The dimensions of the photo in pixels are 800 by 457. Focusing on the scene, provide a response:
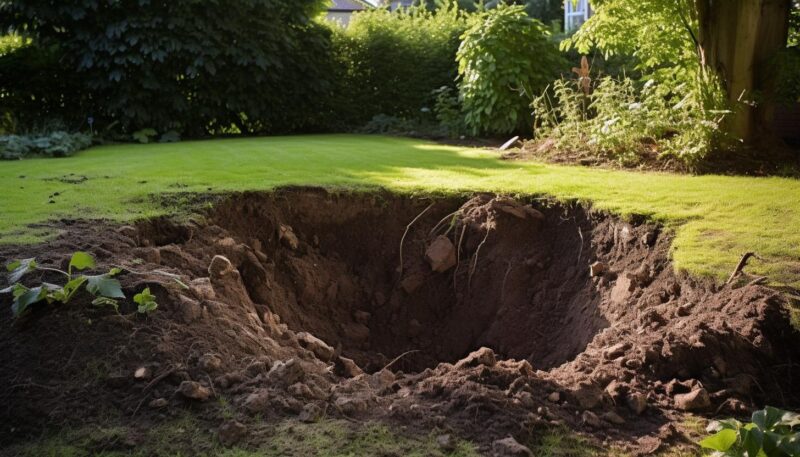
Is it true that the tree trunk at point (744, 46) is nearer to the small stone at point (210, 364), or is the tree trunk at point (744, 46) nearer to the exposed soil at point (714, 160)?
the exposed soil at point (714, 160)

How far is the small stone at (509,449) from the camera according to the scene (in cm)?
278

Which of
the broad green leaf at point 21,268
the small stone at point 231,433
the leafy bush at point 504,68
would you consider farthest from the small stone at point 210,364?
the leafy bush at point 504,68

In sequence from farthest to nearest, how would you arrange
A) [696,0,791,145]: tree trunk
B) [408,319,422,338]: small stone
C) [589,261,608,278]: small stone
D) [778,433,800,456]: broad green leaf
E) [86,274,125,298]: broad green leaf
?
[696,0,791,145]: tree trunk < [408,319,422,338]: small stone < [589,261,608,278]: small stone < [86,274,125,298]: broad green leaf < [778,433,800,456]: broad green leaf

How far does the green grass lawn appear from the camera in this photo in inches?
192

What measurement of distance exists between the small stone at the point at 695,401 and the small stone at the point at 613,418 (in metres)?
0.30

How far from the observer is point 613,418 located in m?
3.13

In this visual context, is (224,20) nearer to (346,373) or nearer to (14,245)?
(14,245)

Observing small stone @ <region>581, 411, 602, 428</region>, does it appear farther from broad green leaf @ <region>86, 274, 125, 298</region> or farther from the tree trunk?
the tree trunk

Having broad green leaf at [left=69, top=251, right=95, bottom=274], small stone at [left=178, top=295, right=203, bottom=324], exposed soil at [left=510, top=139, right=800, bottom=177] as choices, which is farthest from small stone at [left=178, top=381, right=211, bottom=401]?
exposed soil at [left=510, top=139, right=800, bottom=177]

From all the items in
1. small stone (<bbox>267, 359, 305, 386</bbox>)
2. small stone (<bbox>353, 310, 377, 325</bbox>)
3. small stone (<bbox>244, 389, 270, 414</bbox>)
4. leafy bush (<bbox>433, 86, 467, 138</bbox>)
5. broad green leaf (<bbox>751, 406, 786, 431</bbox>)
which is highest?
leafy bush (<bbox>433, 86, 467, 138</bbox>)

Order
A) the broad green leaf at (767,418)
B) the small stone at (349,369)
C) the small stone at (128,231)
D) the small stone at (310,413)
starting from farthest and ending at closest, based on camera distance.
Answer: the small stone at (128,231) < the small stone at (349,369) < the small stone at (310,413) < the broad green leaf at (767,418)

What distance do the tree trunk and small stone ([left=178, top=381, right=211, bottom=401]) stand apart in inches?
266

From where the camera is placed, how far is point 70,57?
42.0 ft

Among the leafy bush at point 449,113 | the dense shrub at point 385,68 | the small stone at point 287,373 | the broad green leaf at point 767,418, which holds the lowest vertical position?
the small stone at point 287,373
